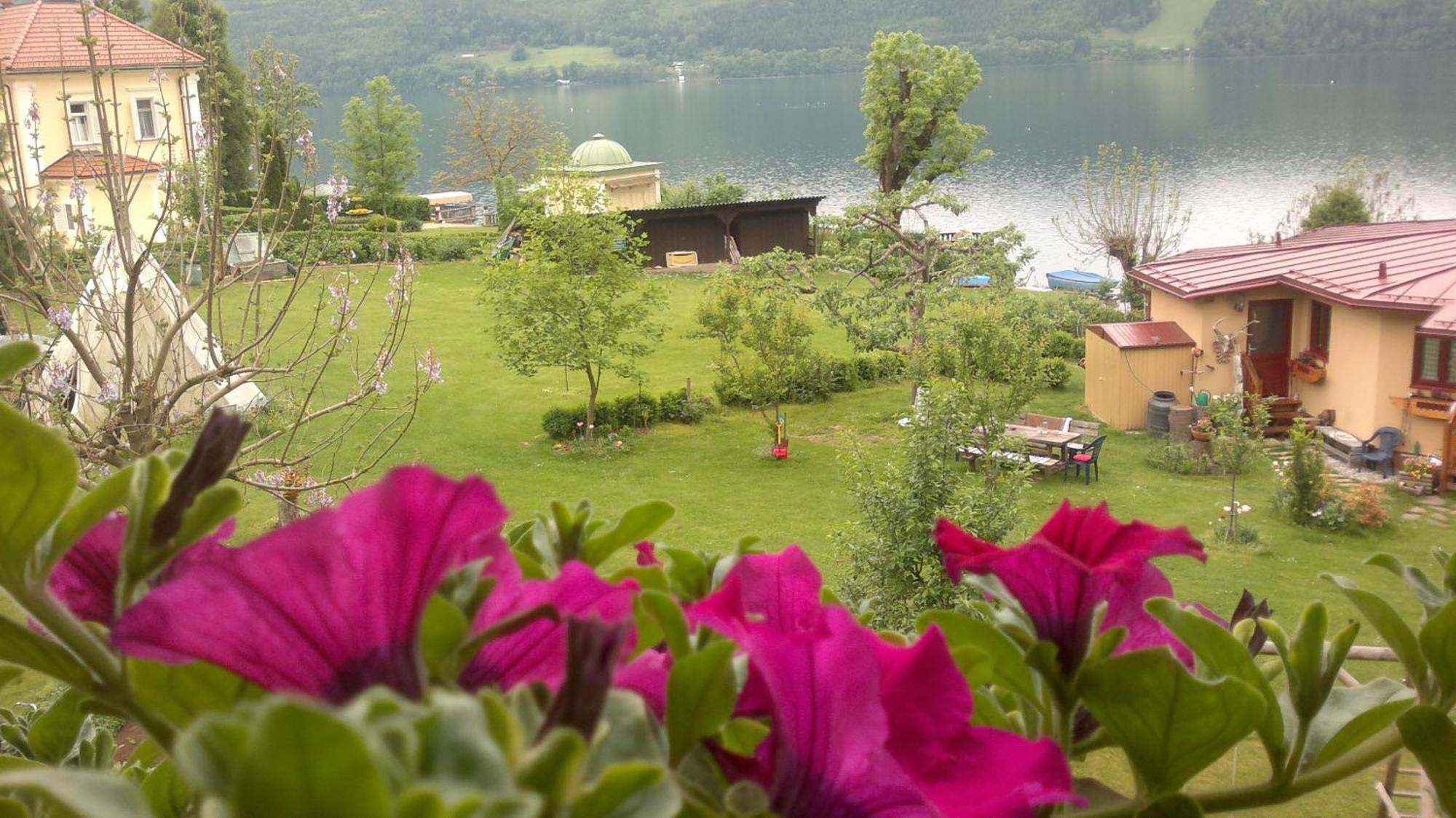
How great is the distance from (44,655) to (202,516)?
8 centimetres

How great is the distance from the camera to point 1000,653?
660mm

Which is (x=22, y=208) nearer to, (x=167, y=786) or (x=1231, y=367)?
(x=167, y=786)

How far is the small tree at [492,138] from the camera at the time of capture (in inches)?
1554

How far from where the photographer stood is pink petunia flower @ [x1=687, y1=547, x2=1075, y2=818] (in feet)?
1.47

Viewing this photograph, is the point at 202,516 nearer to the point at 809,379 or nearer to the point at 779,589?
the point at 779,589

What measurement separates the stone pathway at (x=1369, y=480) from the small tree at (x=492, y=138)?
27.4 metres

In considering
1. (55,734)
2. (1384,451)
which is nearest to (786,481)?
(1384,451)

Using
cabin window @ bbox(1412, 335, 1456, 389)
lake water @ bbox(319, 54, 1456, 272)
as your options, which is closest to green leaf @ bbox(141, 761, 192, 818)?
cabin window @ bbox(1412, 335, 1456, 389)

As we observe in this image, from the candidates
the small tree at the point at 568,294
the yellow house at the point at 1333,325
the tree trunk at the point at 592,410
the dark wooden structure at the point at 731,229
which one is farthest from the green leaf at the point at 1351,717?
the dark wooden structure at the point at 731,229

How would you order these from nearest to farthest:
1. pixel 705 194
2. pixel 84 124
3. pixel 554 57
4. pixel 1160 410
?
pixel 1160 410
pixel 84 124
pixel 705 194
pixel 554 57

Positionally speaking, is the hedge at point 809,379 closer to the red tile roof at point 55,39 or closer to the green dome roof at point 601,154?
the red tile roof at point 55,39

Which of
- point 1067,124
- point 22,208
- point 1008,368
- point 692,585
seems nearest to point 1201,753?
point 692,585

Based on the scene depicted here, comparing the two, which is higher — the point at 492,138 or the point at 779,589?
the point at 492,138

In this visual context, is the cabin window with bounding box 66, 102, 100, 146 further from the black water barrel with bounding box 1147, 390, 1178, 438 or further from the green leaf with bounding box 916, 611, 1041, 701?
the green leaf with bounding box 916, 611, 1041, 701
